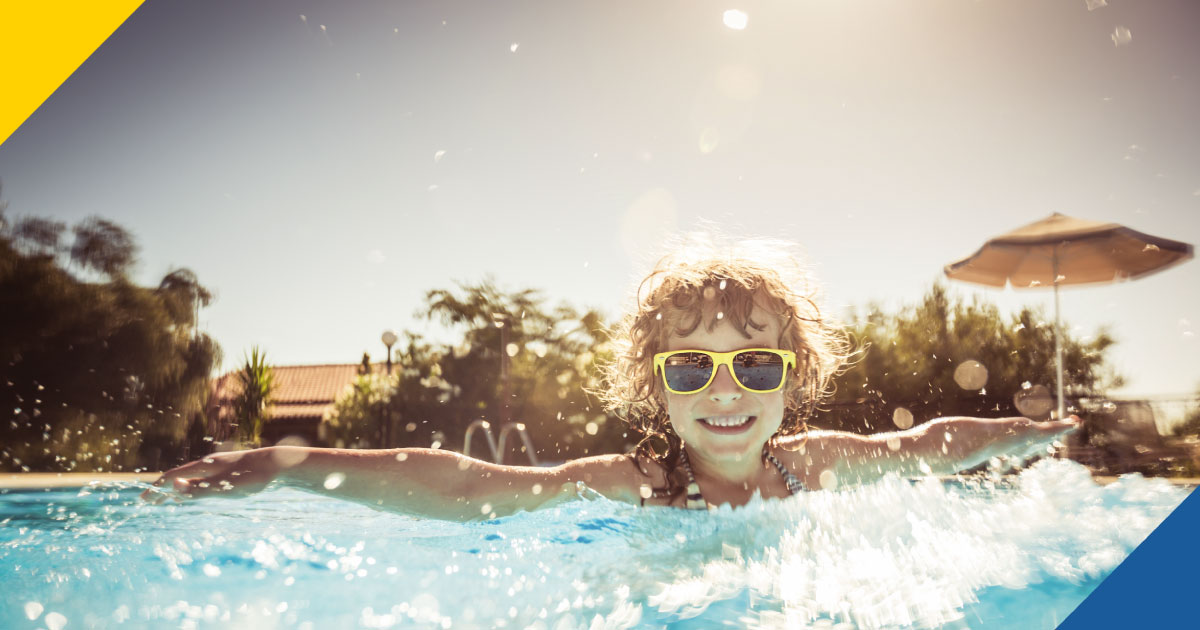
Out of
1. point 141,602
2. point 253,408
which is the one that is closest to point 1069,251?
point 141,602

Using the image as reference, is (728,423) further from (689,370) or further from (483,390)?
(483,390)

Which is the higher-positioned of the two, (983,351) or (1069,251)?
(1069,251)

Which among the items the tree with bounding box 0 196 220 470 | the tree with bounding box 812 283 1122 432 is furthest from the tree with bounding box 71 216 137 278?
the tree with bounding box 812 283 1122 432

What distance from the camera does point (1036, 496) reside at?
3.00 meters

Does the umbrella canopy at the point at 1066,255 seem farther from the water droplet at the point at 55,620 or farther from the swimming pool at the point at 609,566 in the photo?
the water droplet at the point at 55,620

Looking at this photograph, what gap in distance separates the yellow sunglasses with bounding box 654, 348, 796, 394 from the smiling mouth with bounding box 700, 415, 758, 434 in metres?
0.13

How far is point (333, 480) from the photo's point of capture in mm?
1858

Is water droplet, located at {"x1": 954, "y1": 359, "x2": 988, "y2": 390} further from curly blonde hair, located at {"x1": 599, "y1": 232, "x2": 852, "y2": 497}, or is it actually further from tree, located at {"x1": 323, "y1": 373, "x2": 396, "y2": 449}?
tree, located at {"x1": 323, "y1": 373, "x2": 396, "y2": 449}

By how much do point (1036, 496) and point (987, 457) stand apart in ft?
0.83

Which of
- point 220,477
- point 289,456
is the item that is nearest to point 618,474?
point 289,456

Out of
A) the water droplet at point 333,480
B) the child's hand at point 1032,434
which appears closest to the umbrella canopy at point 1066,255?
the child's hand at point 1032,434

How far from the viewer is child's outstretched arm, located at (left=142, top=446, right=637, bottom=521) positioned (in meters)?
1.63

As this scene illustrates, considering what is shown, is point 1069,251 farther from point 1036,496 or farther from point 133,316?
point 133,316

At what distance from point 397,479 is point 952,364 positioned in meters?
13.6
